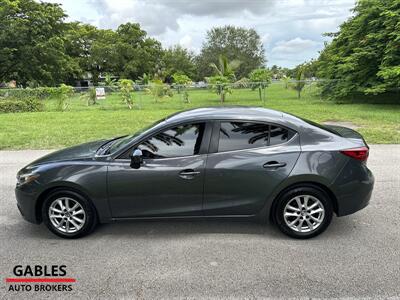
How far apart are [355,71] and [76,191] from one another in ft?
60.0

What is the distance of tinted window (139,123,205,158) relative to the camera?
12.3 ft

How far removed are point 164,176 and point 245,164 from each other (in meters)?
0.88

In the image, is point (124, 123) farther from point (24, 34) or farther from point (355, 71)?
point (24, 34)

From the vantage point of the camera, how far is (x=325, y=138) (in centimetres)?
383

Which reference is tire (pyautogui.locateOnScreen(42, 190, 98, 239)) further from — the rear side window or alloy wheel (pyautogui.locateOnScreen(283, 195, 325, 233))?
alloy wheel (pyautogui.locateOnScreen(283, 195, 325, 233))

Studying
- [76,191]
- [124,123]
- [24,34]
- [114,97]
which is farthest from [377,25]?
[24,34]

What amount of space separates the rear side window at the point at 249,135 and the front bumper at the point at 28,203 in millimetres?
2182

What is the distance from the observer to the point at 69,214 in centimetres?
383

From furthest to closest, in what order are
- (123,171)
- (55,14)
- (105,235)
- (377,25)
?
(55,14) → (377,25) → (105,235) → (123,171)

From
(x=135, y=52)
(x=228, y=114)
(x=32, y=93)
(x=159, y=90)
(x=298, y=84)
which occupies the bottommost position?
(x=228, y=114)

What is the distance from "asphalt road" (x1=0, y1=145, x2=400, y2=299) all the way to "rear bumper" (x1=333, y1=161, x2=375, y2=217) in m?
0.38

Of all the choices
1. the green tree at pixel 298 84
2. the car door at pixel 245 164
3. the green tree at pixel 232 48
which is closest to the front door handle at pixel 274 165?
the car door at pixel 245 164

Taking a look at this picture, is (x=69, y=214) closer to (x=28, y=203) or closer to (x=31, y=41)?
(x=28, y=203)

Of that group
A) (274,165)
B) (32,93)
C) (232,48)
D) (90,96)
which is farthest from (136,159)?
(232,48)
